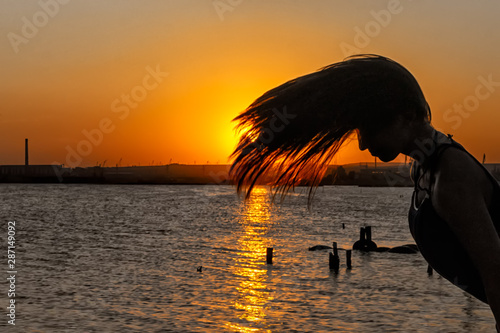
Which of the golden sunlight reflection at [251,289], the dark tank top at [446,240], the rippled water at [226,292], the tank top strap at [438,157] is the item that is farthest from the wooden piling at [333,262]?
the tank top strap at [438,157]

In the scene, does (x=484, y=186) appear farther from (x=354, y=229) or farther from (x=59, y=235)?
(x=354, y=229)

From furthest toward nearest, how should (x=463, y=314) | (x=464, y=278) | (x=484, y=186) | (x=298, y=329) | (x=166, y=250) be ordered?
(x=166, y=250), (x=463, y=314), (x=298, y=329), (x=464, y=278), (x=484, y=186)

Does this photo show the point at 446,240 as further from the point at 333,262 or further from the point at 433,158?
the point at 333,262

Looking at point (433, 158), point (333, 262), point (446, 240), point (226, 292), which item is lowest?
Answer: point (226, 292)

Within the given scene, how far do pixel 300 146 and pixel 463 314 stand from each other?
31956 millimetres

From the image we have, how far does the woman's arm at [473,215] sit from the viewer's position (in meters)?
1.63

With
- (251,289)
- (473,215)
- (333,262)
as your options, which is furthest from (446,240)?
(333,262)

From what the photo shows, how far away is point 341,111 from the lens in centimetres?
176

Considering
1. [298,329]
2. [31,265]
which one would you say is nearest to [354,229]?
[31,265]

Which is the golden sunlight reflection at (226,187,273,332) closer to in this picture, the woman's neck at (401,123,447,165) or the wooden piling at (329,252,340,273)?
the wooden piling at (329,252,340,273)

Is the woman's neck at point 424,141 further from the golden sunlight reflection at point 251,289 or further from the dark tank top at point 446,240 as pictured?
the golden sunlight reflection at point 251,289

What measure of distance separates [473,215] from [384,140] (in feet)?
1.09

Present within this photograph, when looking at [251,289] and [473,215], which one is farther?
[251,289]

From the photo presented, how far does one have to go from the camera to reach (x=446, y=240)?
179 cm
